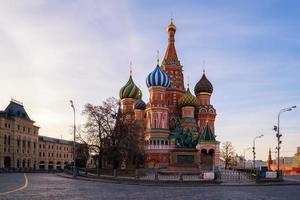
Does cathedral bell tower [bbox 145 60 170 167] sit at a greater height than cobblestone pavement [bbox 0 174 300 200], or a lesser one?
greater

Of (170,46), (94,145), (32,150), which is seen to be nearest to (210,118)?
(170,46)

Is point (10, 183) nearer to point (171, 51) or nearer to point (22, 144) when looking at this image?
point (171, 51)

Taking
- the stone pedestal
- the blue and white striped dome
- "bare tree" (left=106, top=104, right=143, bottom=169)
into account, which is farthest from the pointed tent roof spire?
"bare tree" (left=106, top=104, right=143, bottom=169)

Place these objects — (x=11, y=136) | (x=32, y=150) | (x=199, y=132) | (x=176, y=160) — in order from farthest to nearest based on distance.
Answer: (x=32, y=150) → (x=11, y=136) → (x=199, y=132) → (x=176, y=160)

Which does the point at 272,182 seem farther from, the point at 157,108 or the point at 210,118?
the point at 210,118

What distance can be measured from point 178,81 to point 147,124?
18044mm

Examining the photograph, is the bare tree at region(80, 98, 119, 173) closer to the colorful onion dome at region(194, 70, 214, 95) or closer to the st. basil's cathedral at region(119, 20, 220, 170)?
the st. basil's cathedral at region(119, 20, 220, 170)

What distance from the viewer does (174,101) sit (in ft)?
305

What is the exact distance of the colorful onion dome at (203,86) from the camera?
9594 centimetres

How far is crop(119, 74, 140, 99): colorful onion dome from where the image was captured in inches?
3819

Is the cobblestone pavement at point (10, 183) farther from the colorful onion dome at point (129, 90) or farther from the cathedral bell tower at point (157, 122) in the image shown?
the colorful onion dome at point (129, 90)

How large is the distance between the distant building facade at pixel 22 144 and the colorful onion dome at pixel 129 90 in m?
31.1

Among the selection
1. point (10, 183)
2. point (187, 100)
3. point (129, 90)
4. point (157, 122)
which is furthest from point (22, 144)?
point (10, 183)

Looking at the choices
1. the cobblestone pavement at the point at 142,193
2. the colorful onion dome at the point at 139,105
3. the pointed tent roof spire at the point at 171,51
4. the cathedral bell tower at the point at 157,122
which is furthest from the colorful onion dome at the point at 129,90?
the cobblestone pavement at the point at 142,193
